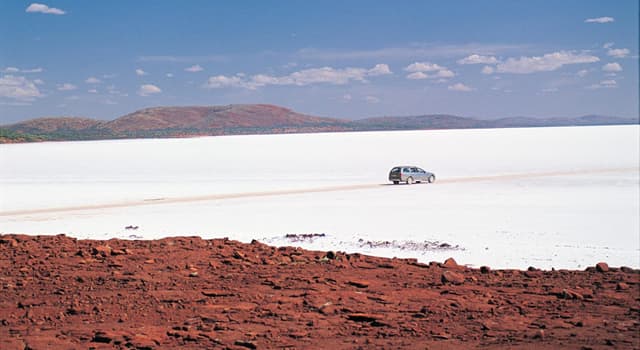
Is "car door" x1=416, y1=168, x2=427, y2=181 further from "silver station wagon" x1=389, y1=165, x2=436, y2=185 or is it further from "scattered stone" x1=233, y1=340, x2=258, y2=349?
"scattered stone" x1=233, y1=340, x2=258, y2=349

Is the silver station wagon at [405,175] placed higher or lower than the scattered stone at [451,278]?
higher

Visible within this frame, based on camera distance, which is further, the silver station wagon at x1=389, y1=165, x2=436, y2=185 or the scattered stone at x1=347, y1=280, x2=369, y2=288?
the silver station wagon at x1=389, y1=165, x2=436, y2=185

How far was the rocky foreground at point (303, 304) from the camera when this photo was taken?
28.9 ft

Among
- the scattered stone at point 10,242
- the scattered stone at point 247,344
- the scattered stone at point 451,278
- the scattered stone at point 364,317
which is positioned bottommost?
the scattered stone at point 247,344

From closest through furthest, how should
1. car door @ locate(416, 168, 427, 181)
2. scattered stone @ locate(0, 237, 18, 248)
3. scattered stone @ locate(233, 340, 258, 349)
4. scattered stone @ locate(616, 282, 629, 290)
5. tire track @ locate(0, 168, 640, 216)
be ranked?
1. scattered stone @ locate(233, 340, 258, 349)
2. scattered stone @ locate(616, 282, 629, 290)
3. scattered stone @ locate(0, 237, 18, 248)
4. tire track @ locate(0, 168, 640, 216)
5. car door @ locate(416, 168, 427, 181)

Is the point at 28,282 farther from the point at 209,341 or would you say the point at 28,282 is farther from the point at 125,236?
the point at 125,236

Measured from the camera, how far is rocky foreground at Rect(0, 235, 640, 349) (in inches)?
347

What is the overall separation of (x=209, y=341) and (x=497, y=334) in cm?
360

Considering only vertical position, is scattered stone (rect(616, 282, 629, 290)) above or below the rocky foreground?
above

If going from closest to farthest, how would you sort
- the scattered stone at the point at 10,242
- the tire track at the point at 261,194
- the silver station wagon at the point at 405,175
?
the scattered stone at the point at 10,242 < the tire track at the point at 261,194 < the silver station wagon at the point at 405,175

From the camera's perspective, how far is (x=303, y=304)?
33.7ft

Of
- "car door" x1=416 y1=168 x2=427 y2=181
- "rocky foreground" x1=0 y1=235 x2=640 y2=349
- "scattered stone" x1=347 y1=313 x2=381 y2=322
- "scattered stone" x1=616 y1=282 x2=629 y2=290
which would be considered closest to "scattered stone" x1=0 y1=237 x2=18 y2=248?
"rocky foreground" x1=0 y1=235 x2=640 y2=349

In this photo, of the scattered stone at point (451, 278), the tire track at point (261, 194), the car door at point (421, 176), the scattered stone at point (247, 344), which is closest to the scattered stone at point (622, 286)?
the scattered stone at point (451, 278)

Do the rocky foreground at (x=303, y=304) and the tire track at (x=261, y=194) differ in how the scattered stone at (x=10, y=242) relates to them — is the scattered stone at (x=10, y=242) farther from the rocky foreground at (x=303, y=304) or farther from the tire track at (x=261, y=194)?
the tire track at (x=261, y=194)
